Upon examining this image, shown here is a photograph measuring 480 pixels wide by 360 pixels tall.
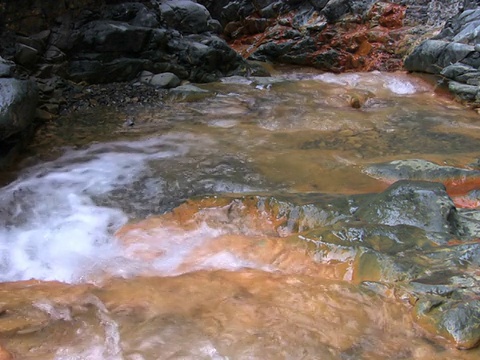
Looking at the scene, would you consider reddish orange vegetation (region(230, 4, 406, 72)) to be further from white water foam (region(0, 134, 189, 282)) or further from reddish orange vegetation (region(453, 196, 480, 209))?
reddish orange vegetation (region(453, 196, 480, 209))

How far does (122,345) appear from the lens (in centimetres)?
280

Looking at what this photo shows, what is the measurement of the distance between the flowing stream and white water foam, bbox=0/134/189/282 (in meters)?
0.02

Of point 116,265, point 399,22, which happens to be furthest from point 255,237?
point 399,22

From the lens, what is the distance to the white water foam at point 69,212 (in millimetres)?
3969

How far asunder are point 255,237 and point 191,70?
280 inches

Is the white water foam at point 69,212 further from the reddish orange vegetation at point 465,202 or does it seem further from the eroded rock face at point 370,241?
the reddish orange vegetation at point 465,202

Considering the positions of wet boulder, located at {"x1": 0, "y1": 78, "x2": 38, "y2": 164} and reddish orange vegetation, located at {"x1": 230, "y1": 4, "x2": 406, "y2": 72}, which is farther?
reddish orange vegetation, located at {"x1": 230, "y1": 4, "x2": 406, "y2": 72}

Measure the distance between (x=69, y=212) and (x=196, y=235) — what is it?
5.27 ft

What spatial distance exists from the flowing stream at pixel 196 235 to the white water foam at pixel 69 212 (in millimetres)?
20

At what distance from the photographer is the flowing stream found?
2.85 meters

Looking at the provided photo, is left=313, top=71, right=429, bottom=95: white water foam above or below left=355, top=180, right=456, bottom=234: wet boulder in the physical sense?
below

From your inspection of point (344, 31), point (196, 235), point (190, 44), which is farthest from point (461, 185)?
point (344, 31)

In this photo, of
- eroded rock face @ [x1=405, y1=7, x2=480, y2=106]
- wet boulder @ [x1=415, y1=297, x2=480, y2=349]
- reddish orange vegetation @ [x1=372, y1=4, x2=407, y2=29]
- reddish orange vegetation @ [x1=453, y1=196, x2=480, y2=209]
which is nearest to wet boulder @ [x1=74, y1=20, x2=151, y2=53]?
eroded rock face @ [x1=405, y1=7, x2=480, y2=106]

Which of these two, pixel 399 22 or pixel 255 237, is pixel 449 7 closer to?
pixel 399 22
